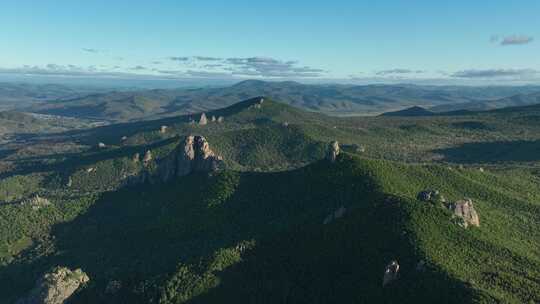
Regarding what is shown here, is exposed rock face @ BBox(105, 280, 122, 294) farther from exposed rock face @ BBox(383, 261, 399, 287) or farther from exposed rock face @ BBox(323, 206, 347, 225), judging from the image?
exposed rock face @ BBox(383, 261, 399, 287)

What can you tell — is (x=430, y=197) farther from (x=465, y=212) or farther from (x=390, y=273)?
(x=390, y=273)

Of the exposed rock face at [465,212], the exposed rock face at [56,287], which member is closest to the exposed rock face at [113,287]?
the exposed rock face at [56,287]

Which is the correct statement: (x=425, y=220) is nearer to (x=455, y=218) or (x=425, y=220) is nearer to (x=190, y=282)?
(x=455, y=218)

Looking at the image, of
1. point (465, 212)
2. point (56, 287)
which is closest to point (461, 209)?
point (465, 212)

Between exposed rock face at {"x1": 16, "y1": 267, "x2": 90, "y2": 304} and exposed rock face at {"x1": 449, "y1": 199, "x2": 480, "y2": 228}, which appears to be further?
exposed rock face at {"x1": 16, "y1": 267, "x2": 90, "y2": 304}

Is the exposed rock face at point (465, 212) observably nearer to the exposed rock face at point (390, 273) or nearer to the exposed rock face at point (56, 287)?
the exposed rock face at point (390, 273)

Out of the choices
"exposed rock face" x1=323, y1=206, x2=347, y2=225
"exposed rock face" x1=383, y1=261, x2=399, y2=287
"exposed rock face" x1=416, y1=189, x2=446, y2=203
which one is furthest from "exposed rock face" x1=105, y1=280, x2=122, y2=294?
"exposed rock face" x1=416, y1=189, x2=446, y2=203

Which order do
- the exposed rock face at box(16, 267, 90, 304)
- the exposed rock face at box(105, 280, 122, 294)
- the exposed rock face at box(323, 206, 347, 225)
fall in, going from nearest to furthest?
the exposed rock face at box(105, 280, 122, 294), the exposed rock face at box(323, 206, 347, 225), the exposed rock face at box(16, 267, 90, 304)

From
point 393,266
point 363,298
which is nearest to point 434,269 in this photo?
point 393,266
